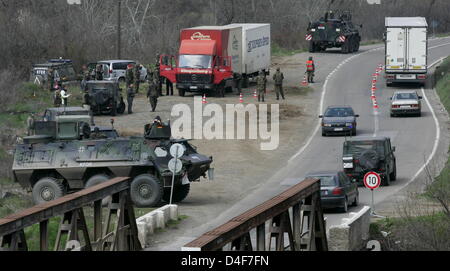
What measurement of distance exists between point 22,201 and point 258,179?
346 inches

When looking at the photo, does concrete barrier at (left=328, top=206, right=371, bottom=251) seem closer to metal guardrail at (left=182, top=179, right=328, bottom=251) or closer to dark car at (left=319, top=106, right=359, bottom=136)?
metal guardrail at (left=182, top=179, right=328, bottom=251)

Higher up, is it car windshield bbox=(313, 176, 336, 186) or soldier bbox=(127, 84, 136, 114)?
soldier bbox=(127, 84, 136, 114)

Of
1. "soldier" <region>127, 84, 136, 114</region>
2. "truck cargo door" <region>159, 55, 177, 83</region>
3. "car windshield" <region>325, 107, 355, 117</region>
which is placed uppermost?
"truck cargo door" <region>159, 55, 177, 83</region>

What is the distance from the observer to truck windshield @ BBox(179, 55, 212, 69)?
170 ft

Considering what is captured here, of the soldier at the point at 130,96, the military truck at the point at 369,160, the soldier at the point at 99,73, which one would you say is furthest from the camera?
the soldier at the point at 99,73

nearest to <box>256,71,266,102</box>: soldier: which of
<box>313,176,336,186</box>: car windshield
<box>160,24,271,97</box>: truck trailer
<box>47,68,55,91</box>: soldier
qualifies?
<box>160,24,271,97</box>: truck trailer

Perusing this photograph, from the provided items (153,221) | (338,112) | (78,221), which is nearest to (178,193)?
(153,221)

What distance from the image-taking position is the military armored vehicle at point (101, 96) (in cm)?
4581

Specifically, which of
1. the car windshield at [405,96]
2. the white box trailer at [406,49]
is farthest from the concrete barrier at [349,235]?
the white box trailer at [406,49]

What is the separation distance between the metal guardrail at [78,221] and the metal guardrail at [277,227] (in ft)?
7.45

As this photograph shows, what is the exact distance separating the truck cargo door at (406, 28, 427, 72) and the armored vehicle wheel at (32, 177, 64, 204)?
28558 mm

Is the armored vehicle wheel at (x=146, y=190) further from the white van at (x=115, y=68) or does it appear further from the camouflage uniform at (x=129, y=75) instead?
the white van at (x=115, y=68)

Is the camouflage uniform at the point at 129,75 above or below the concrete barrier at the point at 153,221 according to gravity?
above
